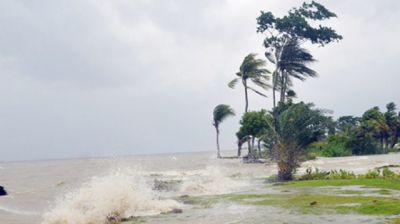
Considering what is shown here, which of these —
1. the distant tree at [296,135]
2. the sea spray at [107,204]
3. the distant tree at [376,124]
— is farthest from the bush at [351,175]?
the distant tree at [376,124]

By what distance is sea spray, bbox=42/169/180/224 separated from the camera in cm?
1977

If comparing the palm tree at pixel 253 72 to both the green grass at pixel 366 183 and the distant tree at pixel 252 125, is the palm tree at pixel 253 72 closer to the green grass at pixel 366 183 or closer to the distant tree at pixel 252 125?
the distant tree at pixel 252 125

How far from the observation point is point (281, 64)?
64688 millimetres

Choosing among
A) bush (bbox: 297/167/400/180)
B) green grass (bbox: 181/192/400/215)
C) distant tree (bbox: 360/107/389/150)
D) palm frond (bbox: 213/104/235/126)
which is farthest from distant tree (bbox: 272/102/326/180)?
palm frond (bbox: 213/104/235/126)

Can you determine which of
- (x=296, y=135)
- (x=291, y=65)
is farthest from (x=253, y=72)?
(x=296, y=135)

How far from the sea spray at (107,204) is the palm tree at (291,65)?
43.0 m

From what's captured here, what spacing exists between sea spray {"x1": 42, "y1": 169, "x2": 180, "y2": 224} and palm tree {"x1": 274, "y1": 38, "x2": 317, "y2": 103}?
4304 centimetres

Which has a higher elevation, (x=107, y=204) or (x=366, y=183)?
(x=366, y=183)

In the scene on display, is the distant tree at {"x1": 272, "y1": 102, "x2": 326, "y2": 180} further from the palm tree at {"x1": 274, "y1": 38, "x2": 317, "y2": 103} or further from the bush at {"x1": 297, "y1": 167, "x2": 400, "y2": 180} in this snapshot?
the palm tree at {"x1": 274, "y1": 38, "x2": 317, "y2": 103}

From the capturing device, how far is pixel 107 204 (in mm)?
20531

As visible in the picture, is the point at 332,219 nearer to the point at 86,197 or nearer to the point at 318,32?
the point at 86,197

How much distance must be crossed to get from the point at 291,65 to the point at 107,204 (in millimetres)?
46093

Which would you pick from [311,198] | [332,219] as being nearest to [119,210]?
[311,198]

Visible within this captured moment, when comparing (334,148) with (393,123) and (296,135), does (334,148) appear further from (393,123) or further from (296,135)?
(296,135)
